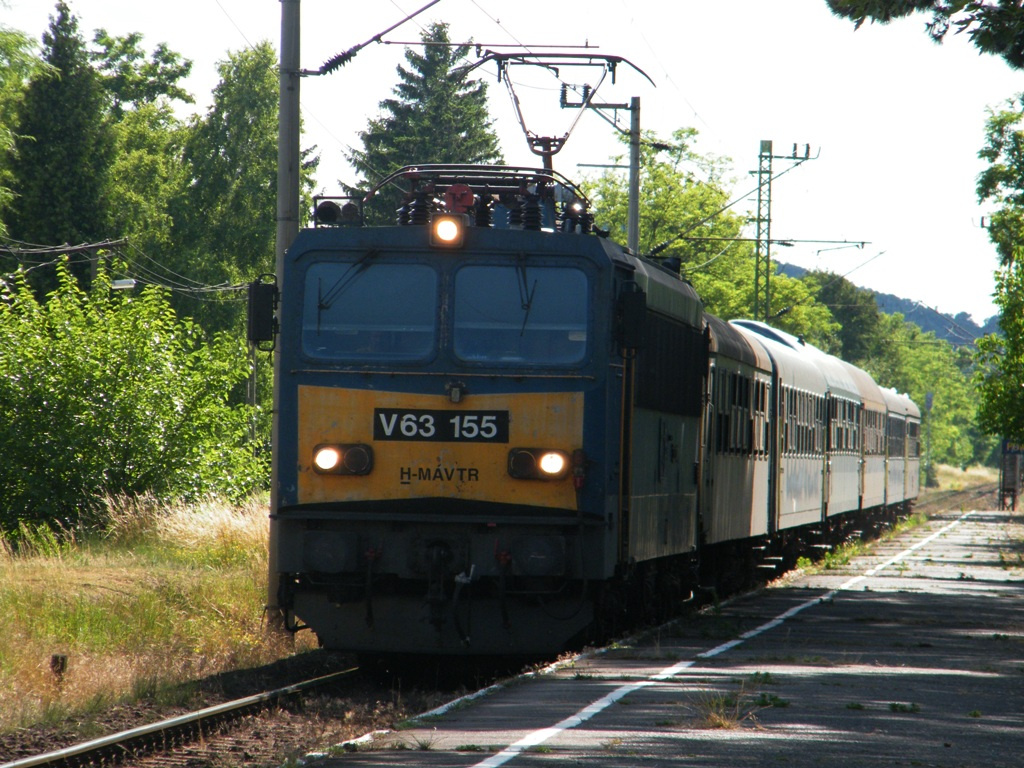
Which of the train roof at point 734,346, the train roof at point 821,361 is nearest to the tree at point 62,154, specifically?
the train roof at point 821,361

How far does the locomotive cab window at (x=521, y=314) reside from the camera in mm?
11422

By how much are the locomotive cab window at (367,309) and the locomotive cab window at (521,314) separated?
0.83 feet

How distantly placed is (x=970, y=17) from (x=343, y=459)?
5874mm

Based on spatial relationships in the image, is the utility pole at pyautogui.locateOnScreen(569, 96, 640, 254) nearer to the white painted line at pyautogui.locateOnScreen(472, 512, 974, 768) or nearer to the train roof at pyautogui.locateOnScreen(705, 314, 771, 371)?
the train roof at pyautogui.locateOnScreen(705, 314, 771, 371)

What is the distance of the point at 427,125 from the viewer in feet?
209

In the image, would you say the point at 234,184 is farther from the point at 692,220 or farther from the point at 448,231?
the point at 448,231

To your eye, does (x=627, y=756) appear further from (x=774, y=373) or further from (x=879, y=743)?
(x=774, y=373)

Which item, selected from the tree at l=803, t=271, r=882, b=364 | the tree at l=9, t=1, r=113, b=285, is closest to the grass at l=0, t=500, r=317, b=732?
the tree at l=9, t=1, r=113, b=285

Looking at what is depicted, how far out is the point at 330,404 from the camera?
37.6 feet

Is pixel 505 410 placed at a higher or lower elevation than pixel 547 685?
higher

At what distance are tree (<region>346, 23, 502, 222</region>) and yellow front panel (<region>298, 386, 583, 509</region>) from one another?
51.7 m

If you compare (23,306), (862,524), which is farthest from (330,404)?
(862,524)

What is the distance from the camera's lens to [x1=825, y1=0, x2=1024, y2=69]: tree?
12.2 metres

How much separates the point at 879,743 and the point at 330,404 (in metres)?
4.82
